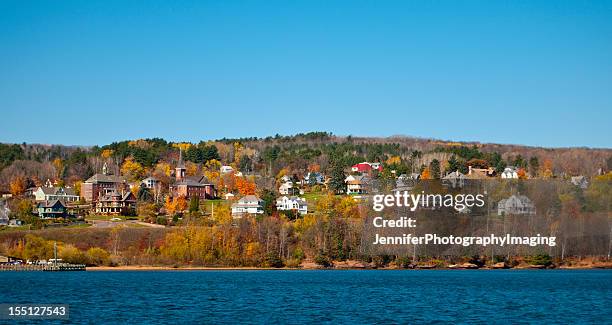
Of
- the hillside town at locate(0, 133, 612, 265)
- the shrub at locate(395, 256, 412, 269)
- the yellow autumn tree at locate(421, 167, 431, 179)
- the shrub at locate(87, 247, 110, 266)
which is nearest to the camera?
the shrub at locate(87, 247, 110, 266)

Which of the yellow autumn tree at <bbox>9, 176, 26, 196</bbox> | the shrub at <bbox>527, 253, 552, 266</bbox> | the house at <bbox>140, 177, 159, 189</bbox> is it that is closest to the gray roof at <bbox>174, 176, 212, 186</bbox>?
the house at <bbox>140, 177, 159, 189</bbox>

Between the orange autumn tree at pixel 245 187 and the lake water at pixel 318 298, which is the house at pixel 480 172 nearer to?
the orange autumn tree at pixel 245 187

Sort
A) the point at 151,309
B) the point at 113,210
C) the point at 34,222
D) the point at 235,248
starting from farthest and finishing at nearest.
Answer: the point at 113,210, the point at 34,222, the point at 235,248, the point at 151,309

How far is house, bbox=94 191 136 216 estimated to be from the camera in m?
147

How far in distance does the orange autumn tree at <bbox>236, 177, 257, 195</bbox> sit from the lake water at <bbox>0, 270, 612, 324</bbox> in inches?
3109

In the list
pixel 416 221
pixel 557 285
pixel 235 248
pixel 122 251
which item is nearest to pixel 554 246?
pixel 416 221

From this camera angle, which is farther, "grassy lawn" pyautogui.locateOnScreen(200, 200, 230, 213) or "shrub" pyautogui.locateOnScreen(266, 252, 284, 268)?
"grassy lawn" pyautogui.locateOnScreen(200, 200, 230, 213)

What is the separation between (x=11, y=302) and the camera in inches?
2197

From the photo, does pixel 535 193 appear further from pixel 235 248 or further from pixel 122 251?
pixel 122 251

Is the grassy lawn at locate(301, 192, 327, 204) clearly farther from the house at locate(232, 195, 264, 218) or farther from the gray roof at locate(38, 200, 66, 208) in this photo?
the gray roof at locate(38, 200, 66, 208)

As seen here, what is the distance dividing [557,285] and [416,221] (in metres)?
30.9

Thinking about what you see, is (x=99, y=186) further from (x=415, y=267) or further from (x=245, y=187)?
(x=415, y=267)

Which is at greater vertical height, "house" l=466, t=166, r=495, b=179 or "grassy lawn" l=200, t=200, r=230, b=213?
"house" l=466, t=166, r=495, b=179

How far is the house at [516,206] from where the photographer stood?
109125mm
